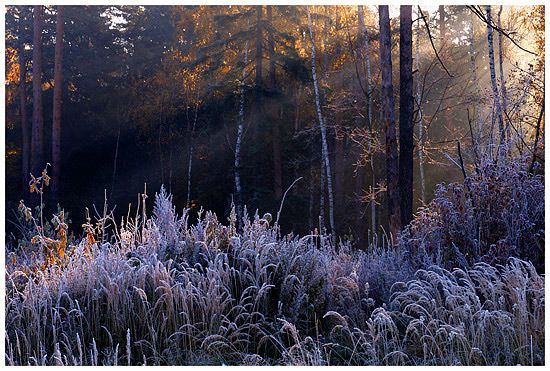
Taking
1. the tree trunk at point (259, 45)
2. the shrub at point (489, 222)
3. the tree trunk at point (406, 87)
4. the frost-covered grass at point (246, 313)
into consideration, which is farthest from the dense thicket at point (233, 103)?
the frost-covered grass at point (246, 313)

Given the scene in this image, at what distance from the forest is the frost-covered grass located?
25mm

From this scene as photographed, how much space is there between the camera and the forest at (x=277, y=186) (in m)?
4.71

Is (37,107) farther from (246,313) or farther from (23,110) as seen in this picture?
(246,313)

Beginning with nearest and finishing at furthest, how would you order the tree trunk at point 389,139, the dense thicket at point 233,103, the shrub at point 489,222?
the shrub at point 489,222, the tree trunk at point 389,139, the dense thicket at point 233,103

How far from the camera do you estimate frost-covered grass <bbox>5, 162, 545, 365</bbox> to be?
174 inches

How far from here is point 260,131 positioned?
2061 centimetres

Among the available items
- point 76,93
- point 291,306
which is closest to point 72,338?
point 291,306

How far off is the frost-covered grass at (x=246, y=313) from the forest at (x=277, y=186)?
3cm

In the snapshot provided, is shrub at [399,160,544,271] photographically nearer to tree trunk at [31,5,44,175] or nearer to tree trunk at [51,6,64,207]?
tree trunk at [51,6,64,207]

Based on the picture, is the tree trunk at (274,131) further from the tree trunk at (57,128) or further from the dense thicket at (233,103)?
the tree trunk at (57,128)

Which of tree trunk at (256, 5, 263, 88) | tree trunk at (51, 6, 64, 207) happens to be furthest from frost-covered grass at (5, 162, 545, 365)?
tree trunk at (256, 5, 263, 88)

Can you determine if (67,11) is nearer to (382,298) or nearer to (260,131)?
(260,131)

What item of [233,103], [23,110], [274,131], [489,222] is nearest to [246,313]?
[489,222]

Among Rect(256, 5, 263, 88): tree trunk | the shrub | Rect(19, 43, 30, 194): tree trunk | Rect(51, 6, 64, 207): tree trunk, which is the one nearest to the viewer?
the shrub
